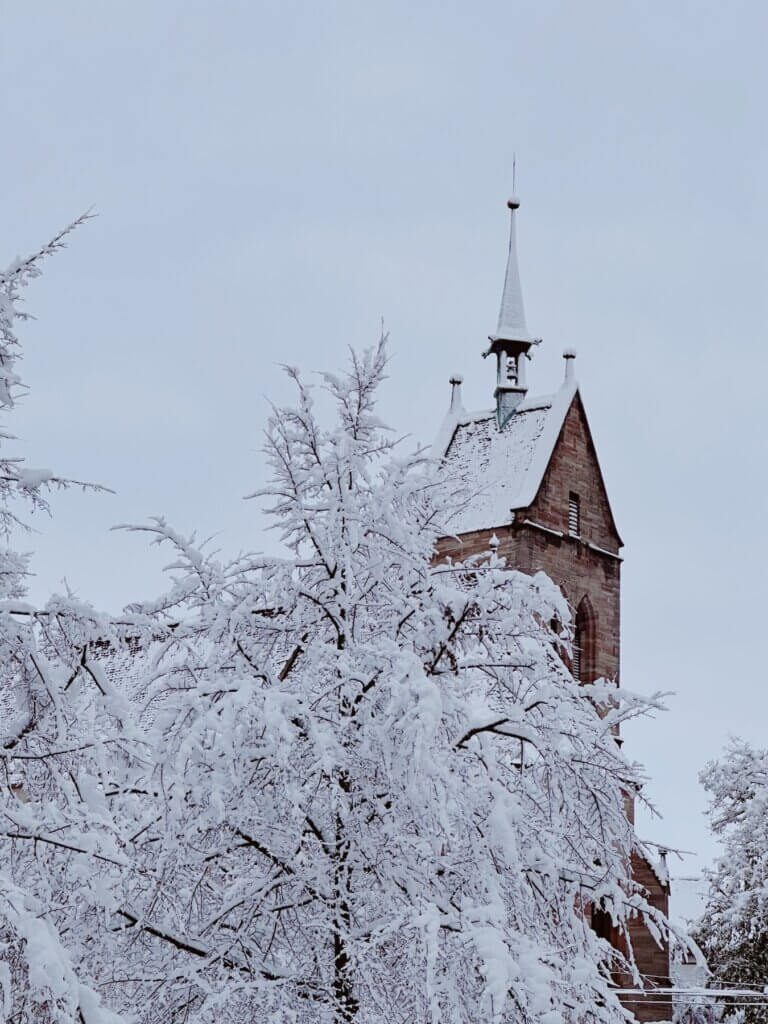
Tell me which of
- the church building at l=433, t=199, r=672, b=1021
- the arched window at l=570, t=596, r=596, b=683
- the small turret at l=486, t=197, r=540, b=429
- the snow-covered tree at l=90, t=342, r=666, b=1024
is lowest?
the snow-covered tree at l=90, t=342, r=666, b=1024

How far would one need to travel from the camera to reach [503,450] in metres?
36.1

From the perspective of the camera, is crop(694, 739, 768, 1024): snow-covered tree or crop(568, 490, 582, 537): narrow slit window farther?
crop(568, 490, 582, 537): narrow slit window

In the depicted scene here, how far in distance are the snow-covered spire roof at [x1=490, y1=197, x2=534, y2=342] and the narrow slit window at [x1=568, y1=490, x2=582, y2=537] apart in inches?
205

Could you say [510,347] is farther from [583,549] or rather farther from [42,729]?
[42,729]

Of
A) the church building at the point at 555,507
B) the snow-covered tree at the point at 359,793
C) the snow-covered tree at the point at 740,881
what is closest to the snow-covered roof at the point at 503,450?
the church building at the point at 555,507

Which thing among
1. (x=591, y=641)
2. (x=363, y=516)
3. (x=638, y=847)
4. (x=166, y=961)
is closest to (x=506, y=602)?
(x=363, y=516)

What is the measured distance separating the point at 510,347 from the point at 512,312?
3.74ft

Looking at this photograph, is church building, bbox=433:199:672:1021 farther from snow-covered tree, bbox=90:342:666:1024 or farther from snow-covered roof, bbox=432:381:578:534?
snow-covered tree, bbox=90:342:666:1024

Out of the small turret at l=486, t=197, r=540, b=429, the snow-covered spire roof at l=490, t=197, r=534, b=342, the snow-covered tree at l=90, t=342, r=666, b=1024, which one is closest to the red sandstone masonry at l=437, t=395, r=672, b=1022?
the small turret at l=486, t=197, r=540, b=429

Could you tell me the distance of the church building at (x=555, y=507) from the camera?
110 feet

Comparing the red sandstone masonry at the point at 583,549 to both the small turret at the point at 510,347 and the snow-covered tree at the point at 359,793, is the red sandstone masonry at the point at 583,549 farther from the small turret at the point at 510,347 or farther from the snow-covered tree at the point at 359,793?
the snow-covered tree at the point at 359,793

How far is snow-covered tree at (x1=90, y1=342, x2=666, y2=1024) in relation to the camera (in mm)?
8086

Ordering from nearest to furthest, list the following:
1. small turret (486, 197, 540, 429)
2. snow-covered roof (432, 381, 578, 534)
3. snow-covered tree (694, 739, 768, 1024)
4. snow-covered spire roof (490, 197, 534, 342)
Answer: snow-covered tree (694, 739, 768, 1024) < snow-covered roof (432, 381, 578, 534) < small turret (486, 197, 540, 429) < snow-covered spire roof (490, 197, 534, 342)

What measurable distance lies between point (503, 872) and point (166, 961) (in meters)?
1.94
